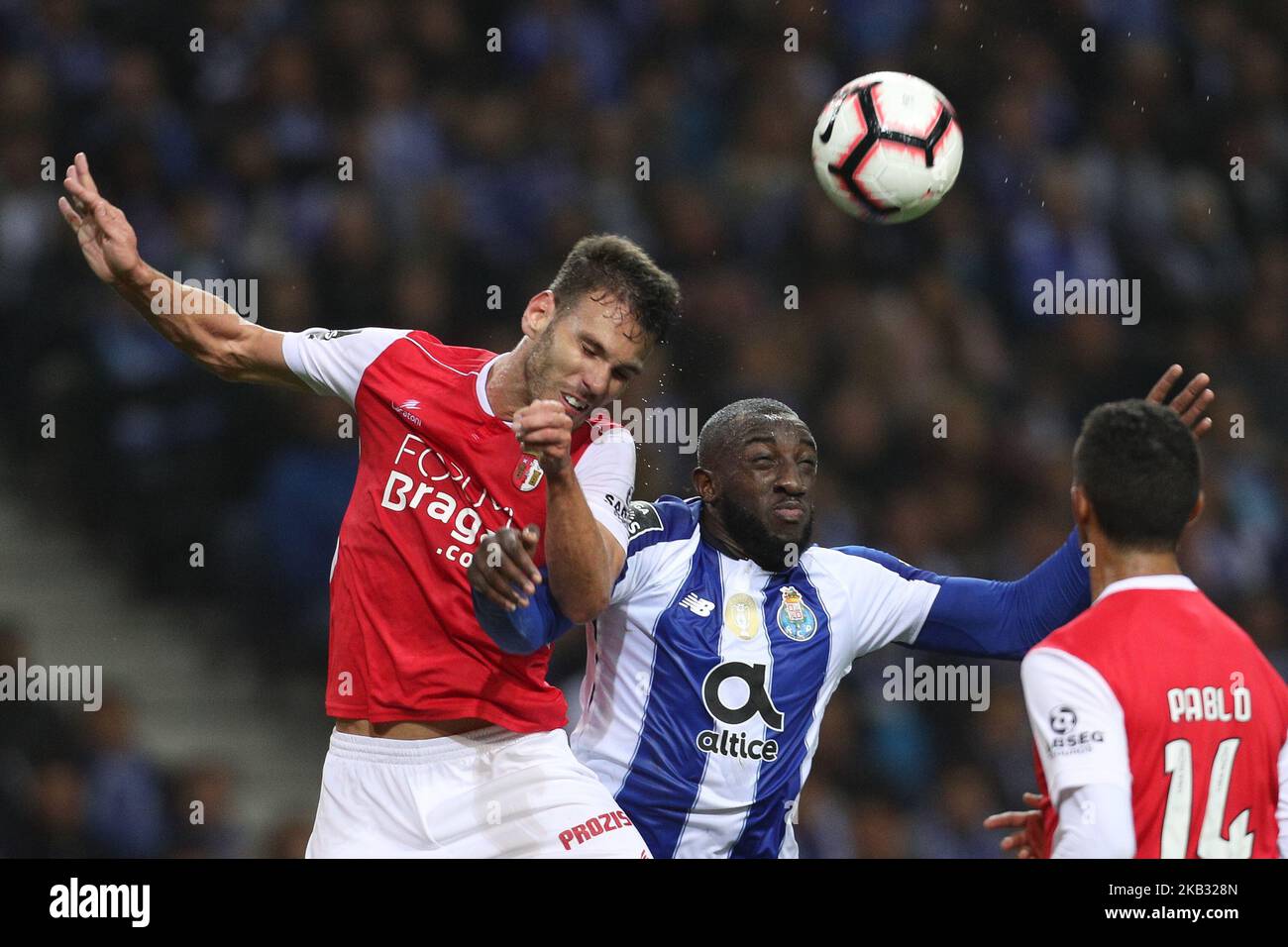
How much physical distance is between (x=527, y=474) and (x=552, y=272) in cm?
419

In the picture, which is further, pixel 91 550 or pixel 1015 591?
pixel 91 550

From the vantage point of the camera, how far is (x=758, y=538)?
14.1 feet

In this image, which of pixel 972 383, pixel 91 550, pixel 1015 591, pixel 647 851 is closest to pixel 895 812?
pixel 972 383

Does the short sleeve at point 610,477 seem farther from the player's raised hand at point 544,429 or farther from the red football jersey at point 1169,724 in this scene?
the red football jersey at point 1169,724

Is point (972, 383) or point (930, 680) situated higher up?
point (972, 383)

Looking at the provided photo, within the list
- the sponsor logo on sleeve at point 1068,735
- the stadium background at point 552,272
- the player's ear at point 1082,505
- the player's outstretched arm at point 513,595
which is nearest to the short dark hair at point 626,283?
the player's outstretched arm at point 513,595

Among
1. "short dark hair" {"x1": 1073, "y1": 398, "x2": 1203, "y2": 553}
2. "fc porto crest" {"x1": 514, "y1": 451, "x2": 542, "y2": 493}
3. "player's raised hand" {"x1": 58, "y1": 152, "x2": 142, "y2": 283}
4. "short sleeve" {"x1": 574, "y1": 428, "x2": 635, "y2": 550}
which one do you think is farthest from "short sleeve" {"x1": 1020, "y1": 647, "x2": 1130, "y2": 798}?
"player's raised hand" {"x1": 58, "y1": 152, "x2": 142, "y2": 283}

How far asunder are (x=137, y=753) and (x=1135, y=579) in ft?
16.1

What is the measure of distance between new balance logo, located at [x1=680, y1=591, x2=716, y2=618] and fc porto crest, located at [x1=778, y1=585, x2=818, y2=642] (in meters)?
0.19

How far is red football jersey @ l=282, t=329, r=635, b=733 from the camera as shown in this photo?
383 cm

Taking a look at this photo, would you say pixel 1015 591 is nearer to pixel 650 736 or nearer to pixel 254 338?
pixel 650 736

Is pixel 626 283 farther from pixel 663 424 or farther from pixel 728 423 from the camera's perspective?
pixel 663 424

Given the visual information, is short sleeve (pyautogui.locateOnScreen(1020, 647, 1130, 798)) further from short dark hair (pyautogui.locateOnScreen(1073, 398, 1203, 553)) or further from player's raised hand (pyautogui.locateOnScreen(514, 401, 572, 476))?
player's raised hand (pyautogui.locateOnScreen(514, 401, 572, 476))

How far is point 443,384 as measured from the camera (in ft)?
13.3
